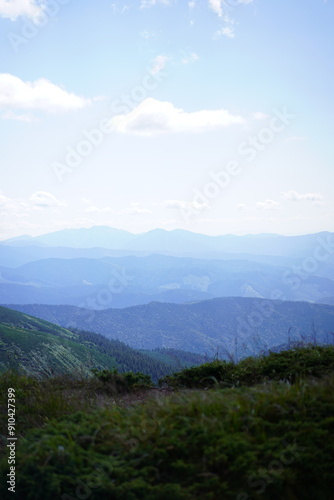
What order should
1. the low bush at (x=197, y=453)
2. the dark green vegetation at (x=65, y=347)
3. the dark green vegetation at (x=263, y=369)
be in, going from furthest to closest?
the dark green vegetation at (x=65, y=347), the dark green vegetation at (x=263, y=369), the low bush at (x=197, y=453)

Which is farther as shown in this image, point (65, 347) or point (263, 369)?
point (65, 347)

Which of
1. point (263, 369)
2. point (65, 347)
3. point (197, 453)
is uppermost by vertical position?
point (263, 369)

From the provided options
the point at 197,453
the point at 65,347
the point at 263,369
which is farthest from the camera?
the point at 65,347

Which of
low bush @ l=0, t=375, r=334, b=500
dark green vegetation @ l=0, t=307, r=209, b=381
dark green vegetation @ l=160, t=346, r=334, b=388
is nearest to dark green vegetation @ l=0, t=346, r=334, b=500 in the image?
low bush @ l=0, t=375, r=334, b=500

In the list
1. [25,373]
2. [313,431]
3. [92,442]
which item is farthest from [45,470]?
[25,373]

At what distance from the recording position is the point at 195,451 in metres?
4.40

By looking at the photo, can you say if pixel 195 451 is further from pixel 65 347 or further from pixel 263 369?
pixel 65 347

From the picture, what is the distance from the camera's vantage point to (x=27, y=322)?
12362 centimetres

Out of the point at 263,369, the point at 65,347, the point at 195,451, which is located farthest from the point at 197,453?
the point at 65,347

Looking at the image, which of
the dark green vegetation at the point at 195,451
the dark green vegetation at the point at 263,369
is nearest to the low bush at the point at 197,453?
the dark green vegetation at the point at 195,451

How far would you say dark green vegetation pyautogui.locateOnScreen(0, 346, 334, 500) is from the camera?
393 centimetres

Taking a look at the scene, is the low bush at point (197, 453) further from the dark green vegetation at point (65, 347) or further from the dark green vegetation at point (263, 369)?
the dark green vegetation at point (65, 347)

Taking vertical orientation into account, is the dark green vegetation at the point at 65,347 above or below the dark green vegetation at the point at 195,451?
below

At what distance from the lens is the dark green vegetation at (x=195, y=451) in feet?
12.9
